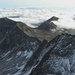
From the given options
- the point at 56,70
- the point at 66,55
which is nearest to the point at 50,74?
the point at 56,70

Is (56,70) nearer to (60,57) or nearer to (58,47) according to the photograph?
(60,57)

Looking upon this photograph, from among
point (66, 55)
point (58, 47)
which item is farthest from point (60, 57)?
point (58, 47)

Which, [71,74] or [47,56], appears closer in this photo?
[71,74]

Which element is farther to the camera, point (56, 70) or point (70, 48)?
point (70, 48)

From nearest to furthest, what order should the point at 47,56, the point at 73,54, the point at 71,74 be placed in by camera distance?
the point at 71,74 → the point at 73,54 → the point at 47,56

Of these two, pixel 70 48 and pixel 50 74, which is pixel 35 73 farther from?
pixel 70 48

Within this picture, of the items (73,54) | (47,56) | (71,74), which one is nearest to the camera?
(71,74)

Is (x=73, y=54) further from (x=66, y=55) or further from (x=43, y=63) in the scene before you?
(x=43, y=63)
